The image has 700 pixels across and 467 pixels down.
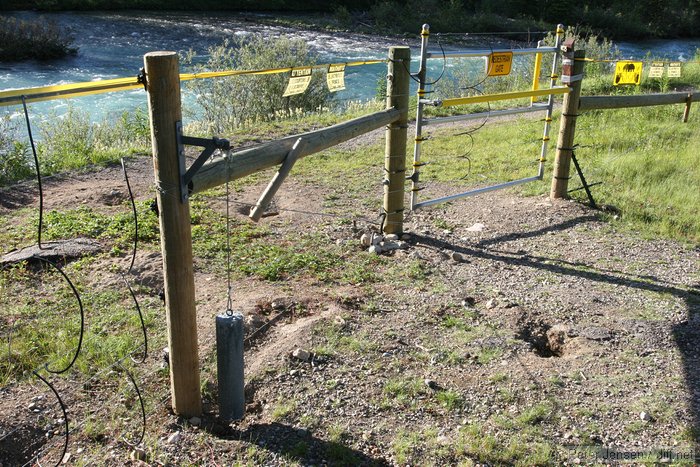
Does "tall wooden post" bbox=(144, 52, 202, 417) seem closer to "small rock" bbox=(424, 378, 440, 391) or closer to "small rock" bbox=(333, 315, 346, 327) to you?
"small rock" bbox=(333, 315, 346, 327)

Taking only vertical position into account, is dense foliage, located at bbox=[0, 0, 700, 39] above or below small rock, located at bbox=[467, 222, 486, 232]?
above

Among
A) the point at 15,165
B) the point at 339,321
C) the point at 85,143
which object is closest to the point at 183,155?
the point at 339,321

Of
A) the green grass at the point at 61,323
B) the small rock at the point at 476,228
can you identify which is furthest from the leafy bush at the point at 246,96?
the green grass at the point at 61,323

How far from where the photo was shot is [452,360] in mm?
3869

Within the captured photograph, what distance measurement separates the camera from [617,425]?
3.30 meters

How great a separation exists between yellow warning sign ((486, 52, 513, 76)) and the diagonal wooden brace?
2736 mm

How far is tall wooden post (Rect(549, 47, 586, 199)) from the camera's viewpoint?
638 cm

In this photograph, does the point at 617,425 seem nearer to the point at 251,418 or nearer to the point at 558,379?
the point at 558,379

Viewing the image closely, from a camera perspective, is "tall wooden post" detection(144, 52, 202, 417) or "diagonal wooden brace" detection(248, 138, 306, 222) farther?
"diagonal wooden brace" detection(248, 138, 306, 222)

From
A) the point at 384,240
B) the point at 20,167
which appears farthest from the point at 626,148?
the point at 20,167

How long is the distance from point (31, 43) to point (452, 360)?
22.0m

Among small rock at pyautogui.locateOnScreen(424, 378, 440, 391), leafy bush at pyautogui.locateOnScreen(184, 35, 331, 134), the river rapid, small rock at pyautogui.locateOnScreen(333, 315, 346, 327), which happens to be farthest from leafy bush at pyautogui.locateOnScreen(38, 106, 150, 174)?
small rock at pyautogui.locateOnScreen(424, 378, 440, 391)

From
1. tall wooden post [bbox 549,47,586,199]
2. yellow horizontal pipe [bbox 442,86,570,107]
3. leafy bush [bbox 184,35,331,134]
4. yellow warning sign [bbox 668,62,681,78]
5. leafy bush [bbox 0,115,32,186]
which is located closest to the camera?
yellow horizontal pipe [bbox 442,86,570,107]

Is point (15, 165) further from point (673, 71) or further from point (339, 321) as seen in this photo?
point (673, 71)
